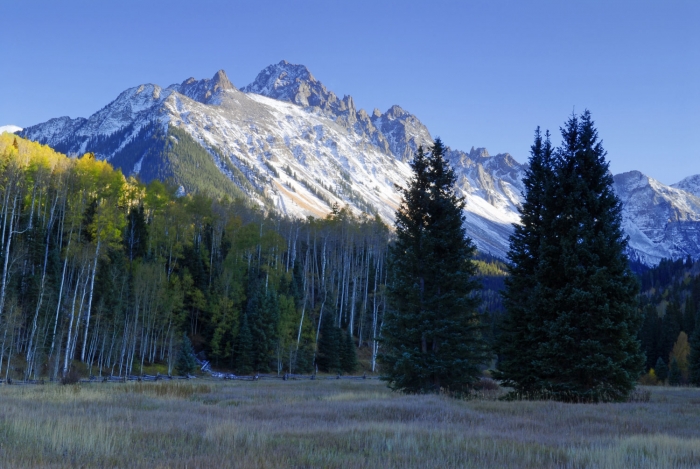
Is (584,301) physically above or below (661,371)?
above

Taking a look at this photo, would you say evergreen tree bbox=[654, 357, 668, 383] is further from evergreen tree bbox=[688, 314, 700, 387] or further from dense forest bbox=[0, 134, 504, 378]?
dense forest bbox=[0, 134, 504, 378]

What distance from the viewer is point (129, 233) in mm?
56906

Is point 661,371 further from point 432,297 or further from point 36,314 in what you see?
point 36,314

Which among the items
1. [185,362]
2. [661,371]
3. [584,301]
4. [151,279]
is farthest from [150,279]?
[661,371]

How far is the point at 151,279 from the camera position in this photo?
4572cm

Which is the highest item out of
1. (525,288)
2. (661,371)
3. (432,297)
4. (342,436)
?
(525,288)

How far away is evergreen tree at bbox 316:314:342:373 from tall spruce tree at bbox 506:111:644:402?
38.6 metres

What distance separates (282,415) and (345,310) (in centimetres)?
5933

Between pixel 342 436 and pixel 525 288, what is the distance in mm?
14313

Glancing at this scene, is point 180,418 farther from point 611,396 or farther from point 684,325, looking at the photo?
point 684,325

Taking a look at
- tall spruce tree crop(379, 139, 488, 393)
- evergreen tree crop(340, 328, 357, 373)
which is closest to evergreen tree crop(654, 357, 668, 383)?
evergreen tree crop(340, 328, 357, 373)

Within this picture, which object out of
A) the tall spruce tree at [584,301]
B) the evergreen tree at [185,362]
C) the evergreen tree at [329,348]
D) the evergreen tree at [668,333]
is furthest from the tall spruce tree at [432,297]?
the evergreen tree at [668,333]

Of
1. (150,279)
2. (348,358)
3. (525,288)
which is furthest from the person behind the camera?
(348,358)

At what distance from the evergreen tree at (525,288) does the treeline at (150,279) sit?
27.3 m
